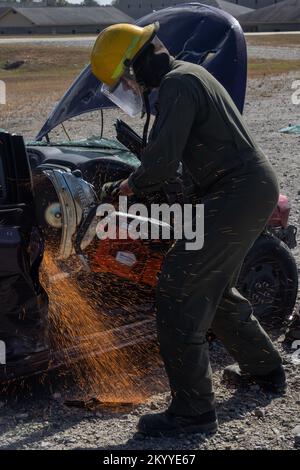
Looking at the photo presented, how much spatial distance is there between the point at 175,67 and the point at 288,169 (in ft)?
24.4

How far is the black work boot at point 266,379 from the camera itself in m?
4.62

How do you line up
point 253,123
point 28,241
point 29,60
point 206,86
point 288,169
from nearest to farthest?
1. point 206,86
2. point 28,241
3. point 288,169
4. point 253,123
5. point 29,60

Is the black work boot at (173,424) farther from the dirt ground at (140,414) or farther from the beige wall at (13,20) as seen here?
→ the beige wall at (13,20)

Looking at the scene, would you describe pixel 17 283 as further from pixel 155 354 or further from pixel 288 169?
pixel 288 169

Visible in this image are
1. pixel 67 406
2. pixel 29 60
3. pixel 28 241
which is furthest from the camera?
pixel 29 60

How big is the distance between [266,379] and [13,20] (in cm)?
9437

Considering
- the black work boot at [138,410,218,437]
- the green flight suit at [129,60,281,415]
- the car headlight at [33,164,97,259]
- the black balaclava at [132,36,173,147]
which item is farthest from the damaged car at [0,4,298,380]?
the black work boot at [138,410,218,437]

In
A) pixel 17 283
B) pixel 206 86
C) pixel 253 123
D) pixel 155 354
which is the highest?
pixel 206 86

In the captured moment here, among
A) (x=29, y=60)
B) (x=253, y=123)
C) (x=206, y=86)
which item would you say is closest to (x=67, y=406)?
(x=206, y=86)

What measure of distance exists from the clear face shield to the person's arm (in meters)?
A: 0.22

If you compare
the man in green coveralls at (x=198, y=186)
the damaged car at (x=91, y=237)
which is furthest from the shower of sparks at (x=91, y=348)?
the man in green coveralls at (x=198, y=186)

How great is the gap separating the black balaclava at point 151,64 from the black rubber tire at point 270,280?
156cm

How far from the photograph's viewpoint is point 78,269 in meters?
4.84
